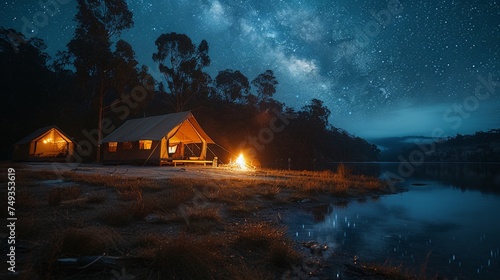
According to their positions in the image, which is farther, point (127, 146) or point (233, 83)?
point (233, 83)

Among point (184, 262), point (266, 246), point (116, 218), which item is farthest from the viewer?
point (116, 218)

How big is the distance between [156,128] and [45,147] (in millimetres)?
12868

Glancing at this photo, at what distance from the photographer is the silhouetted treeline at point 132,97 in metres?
25.5

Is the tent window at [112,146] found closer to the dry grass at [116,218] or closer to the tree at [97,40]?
the tree at [97,40]

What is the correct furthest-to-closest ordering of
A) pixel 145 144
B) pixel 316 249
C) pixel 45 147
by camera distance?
pixel 45 147
pixel 145 144
pixel 316 249

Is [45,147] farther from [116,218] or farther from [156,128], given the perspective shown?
[116,218]

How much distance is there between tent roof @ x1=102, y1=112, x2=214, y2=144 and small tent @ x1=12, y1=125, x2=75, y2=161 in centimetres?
595

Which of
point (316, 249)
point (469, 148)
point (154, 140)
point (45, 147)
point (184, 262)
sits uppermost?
point (469, 148)

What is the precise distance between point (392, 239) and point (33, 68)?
45471mm

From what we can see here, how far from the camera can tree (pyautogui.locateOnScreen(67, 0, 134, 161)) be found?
23828 millimetres

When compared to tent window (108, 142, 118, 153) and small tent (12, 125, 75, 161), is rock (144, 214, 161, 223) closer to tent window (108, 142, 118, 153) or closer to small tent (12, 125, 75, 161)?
tent window (108, 142, 118, 153)

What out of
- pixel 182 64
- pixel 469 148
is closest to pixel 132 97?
pixel 182 64

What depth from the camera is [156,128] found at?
20.3 metres

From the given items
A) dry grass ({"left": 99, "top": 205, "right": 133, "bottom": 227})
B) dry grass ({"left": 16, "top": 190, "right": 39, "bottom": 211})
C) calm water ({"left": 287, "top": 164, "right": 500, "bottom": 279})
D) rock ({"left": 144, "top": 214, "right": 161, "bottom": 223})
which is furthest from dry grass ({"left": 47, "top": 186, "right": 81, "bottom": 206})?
calm water ({"left": 287, "top": 164, "right": 500, "bottom": 279})
